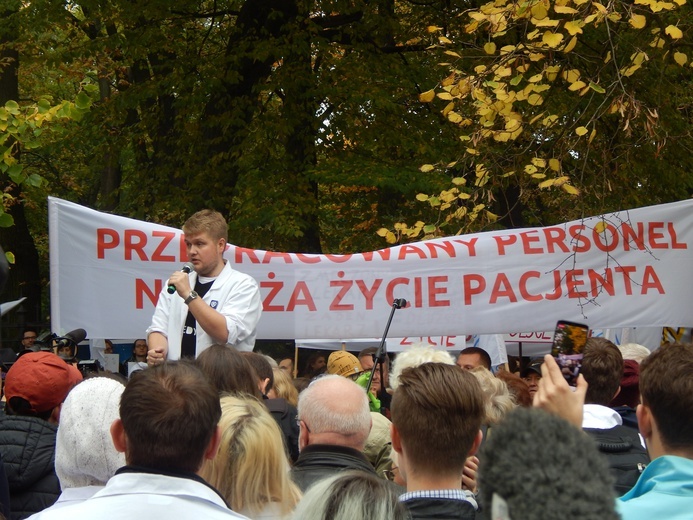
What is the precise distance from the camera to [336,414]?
3.43m

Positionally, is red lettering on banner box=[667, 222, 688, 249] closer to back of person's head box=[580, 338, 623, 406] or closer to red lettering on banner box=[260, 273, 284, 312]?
red lettering on banner box=[260, 273, 284, 312]

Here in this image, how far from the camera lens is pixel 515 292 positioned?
7.29 meters

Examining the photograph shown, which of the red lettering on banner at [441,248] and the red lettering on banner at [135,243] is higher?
the red lettering on banner at [135,243]

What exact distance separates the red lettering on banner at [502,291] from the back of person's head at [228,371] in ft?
11.9

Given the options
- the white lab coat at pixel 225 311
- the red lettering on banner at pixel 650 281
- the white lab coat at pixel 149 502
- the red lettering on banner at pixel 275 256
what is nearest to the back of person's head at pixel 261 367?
the white lab coat at pixel 225 311

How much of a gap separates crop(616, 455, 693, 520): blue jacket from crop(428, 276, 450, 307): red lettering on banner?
15.7ft

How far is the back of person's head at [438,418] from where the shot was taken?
2.80 metres

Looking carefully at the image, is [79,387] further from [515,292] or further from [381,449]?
[515,292]

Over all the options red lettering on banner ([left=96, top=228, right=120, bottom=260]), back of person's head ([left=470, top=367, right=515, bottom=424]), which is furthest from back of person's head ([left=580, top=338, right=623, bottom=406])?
red lettering on banner ([left=96, top=228, right=120, bottom=260])

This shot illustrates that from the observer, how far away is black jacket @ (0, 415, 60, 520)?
364 cm

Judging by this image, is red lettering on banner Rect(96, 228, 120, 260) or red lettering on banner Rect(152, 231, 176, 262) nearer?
red lettering on banner Rect(96, 228, 120, 260)

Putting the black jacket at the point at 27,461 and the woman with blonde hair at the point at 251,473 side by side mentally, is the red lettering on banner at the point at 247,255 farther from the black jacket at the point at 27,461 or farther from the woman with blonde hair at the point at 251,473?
the woman with blonde hair at the point at 251,473

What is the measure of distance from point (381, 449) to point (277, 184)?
911 centimetres

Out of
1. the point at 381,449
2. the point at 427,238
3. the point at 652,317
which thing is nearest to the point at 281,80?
the point at 427,238
